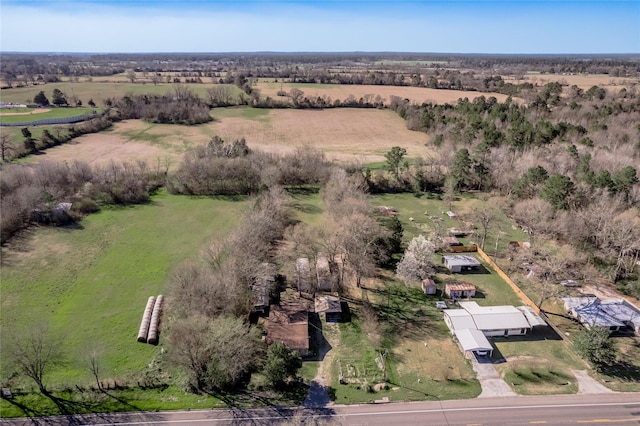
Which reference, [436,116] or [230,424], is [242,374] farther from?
[436,116]

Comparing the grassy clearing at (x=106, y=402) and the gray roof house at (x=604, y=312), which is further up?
the gray roof house at (x=604, y=312)

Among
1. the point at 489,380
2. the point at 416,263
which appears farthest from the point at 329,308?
the point at 489,380

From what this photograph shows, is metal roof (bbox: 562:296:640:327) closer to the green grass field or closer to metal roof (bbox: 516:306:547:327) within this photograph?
metal roof (bbox: 516:306:547:327)

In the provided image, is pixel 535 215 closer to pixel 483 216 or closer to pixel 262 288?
pixel 483 216

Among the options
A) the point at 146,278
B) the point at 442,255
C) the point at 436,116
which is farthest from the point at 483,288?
the point at 436,116

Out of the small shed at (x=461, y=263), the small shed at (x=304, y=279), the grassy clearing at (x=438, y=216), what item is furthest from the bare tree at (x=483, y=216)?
the small shed at (x=304, y=279)

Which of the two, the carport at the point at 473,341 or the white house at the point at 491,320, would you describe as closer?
the carport at the point at 473,341

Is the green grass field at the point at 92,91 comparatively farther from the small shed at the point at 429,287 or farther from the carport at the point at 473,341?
the carport at the point at 473,341
